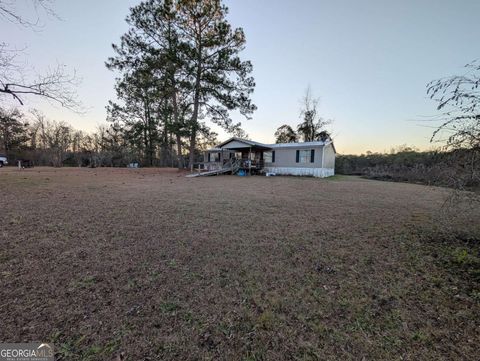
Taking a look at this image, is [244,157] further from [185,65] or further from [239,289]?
[239,289]

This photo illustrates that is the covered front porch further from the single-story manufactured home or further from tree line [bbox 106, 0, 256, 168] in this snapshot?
tree line [bbox 106, 0, 256, 168]

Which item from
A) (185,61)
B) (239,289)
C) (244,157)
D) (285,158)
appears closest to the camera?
(239,289)

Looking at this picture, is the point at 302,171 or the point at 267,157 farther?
the point at 267,157

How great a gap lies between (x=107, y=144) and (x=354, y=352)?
39.5 m

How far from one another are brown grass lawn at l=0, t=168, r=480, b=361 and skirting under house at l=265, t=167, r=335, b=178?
1448 cm

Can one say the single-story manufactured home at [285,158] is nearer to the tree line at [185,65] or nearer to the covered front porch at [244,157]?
the covered front porch at [244,157]

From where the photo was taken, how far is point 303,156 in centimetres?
1962

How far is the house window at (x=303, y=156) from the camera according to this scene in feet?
63.4

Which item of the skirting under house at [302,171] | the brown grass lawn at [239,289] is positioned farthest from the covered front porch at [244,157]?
the brown grass lawn at [239,289]

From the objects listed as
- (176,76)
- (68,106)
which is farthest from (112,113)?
(68,106)

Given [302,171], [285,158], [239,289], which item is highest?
[285,158]

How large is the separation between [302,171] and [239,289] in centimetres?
1852

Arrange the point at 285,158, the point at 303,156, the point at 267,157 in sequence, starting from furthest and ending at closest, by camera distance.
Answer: the point at 267,157
the point at 285,158
the point at 303,156

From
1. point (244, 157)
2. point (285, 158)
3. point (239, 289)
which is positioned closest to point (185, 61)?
point (244, 157)
